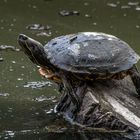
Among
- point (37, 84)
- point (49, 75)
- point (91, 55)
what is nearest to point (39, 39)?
point (37, 84)

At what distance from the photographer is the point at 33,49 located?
17.5 feet

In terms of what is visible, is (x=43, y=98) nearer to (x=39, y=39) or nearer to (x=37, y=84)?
(x=37, y=84)

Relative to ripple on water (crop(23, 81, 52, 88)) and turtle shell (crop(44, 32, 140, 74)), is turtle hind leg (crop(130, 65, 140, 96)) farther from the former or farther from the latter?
ripple on water (crop(23, 81, 52, 88))

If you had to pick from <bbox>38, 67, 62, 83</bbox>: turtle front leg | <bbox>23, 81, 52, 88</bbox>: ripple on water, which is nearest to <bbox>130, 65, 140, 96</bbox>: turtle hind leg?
<bbox>38, 67, 62, 83</bbox>: turtle front leg

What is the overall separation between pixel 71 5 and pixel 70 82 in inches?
196

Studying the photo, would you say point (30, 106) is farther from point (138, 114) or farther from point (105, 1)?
point (105, 1)

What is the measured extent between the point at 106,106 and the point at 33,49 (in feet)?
2.91

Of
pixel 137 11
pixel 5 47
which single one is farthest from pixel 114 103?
pixel 137 11

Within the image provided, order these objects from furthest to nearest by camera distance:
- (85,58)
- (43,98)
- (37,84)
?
(37,84) → (43,98) → (85,58)

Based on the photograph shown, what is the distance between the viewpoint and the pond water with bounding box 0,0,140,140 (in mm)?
5223

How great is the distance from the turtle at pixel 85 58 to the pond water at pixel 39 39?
0.42m

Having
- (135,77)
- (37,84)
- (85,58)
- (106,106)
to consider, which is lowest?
(37,84)

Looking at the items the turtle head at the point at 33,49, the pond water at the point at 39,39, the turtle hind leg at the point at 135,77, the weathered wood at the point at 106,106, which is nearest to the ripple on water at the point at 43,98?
the pond water at the point at 39,39

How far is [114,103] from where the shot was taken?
204 inches
